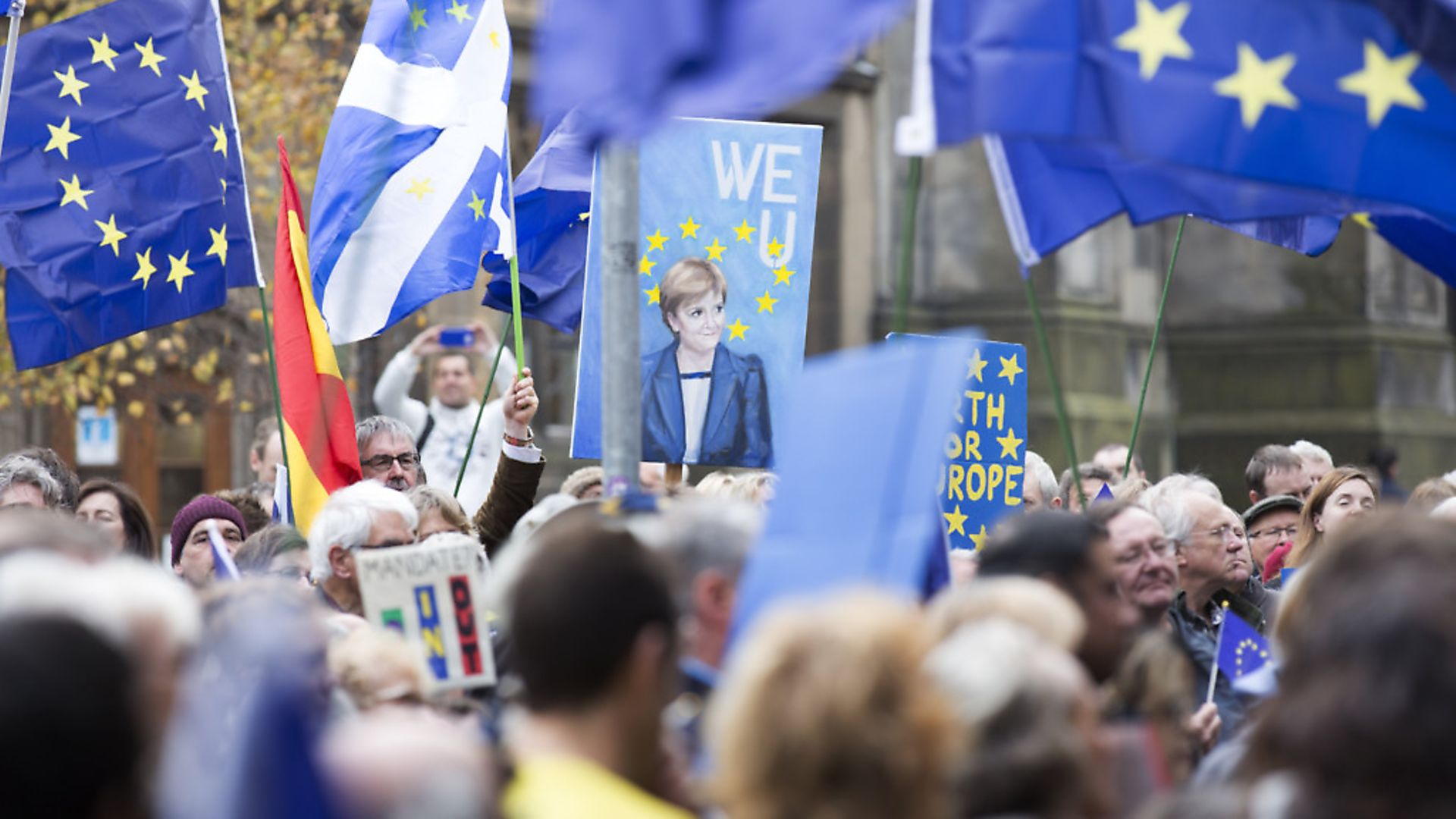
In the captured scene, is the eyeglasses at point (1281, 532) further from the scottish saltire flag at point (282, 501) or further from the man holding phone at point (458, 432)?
the scottish saltire flag at point (282, 501)

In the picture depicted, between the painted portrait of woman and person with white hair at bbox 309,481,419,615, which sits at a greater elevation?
the painted portrait of woman

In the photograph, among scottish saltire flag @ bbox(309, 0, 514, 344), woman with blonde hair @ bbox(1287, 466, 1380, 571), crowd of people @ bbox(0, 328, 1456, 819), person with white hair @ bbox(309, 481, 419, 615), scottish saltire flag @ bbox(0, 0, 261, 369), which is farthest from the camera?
scottish saltire flag @ bbox(0, 0, 261, 369)

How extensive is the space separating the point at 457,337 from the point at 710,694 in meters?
6.95

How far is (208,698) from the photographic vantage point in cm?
233

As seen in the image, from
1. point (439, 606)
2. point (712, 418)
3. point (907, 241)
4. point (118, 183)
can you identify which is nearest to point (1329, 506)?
point (712, 418)

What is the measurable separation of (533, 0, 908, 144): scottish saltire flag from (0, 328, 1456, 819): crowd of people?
2.49 feet

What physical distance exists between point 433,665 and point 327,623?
0.82 feet

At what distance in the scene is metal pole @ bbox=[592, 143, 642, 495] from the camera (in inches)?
175

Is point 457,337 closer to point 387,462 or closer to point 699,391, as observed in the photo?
point 387,462

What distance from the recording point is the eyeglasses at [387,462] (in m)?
7.42

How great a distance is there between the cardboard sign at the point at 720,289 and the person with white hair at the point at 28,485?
5.94ft

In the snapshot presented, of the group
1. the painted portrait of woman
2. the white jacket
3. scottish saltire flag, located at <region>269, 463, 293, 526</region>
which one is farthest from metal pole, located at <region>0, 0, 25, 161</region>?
the white jacket

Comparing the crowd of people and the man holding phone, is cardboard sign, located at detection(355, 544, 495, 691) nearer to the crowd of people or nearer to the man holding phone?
the crowd of people

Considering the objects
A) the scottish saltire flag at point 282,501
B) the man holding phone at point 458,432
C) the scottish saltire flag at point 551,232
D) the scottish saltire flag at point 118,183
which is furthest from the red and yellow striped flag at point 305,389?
the man holding phone at point 458,432
